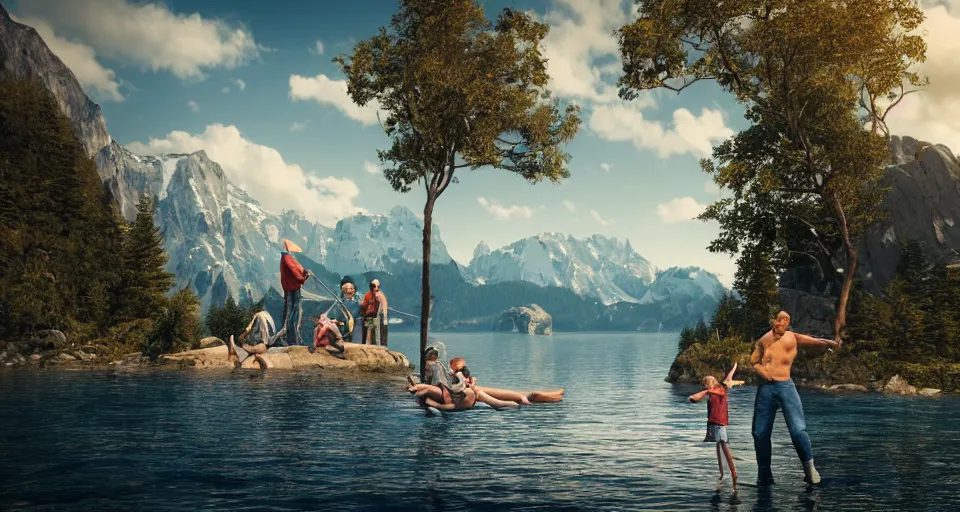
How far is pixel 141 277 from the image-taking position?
58.2 m

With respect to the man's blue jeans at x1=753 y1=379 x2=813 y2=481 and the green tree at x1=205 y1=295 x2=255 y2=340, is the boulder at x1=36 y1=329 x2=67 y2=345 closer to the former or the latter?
the green tree at x1=205 y1=295 x2=255 y2=340

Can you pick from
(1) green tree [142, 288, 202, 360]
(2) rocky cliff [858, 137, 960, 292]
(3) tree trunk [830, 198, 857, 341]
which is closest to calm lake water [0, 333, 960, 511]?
(3) tree trunk [830, 198, 857, 341]

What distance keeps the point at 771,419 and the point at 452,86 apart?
88.0 feet

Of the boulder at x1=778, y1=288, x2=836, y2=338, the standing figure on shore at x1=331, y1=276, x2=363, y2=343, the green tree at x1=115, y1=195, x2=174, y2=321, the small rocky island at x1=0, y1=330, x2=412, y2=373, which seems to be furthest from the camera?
the green tree at x1=115, y1=195, x2=174, y2=321

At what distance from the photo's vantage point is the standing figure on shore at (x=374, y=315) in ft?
139

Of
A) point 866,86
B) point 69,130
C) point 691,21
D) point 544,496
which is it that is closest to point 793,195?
point 866,86

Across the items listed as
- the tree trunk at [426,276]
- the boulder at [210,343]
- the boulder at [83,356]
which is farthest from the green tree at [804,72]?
the boulder at [83,356]

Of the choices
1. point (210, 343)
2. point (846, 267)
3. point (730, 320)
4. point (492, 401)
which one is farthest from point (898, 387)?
point (210, 343)

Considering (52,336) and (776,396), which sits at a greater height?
(52,336)

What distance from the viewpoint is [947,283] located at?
142ft

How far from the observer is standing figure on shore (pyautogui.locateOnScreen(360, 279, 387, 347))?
42.2 meters

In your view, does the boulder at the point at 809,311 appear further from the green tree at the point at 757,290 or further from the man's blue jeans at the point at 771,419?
the man's blue jeans at the point at 771,419

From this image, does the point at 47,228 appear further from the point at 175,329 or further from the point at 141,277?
the point at 175,329

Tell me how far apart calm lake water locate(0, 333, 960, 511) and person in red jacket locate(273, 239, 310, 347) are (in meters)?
11.3
